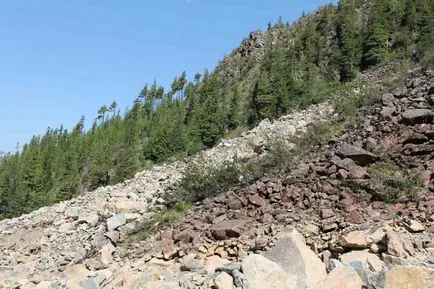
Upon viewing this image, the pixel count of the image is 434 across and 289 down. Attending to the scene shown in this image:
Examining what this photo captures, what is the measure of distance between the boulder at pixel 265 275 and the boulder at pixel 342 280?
21.4 inches

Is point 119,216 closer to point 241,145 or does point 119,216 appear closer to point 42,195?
point 241,145

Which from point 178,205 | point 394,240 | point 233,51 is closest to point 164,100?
point 233,51

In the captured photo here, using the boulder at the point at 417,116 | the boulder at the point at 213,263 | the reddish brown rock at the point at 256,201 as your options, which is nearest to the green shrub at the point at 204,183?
the reddish brown rock at the point at 256,201

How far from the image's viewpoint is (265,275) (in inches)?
269

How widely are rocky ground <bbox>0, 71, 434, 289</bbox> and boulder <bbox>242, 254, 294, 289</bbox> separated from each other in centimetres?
2

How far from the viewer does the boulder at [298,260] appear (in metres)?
7.04

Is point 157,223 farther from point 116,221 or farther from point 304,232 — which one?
point 304,232

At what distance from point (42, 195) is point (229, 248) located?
47.3m

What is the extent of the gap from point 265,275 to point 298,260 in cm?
81

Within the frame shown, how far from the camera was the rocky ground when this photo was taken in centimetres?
696

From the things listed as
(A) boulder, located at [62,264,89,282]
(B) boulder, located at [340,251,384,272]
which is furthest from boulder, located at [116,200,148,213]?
(B) boulder, located at [340,251,384,272]

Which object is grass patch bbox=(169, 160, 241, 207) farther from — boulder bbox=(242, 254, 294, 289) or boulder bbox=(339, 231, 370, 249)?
boulder bbox=(242, 254, 294, 289)

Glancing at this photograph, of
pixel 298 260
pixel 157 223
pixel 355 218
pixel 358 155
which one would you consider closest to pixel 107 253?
pixel 157 223

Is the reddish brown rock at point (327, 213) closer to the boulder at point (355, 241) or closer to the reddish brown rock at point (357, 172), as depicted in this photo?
the boulder at point (355, 241)
